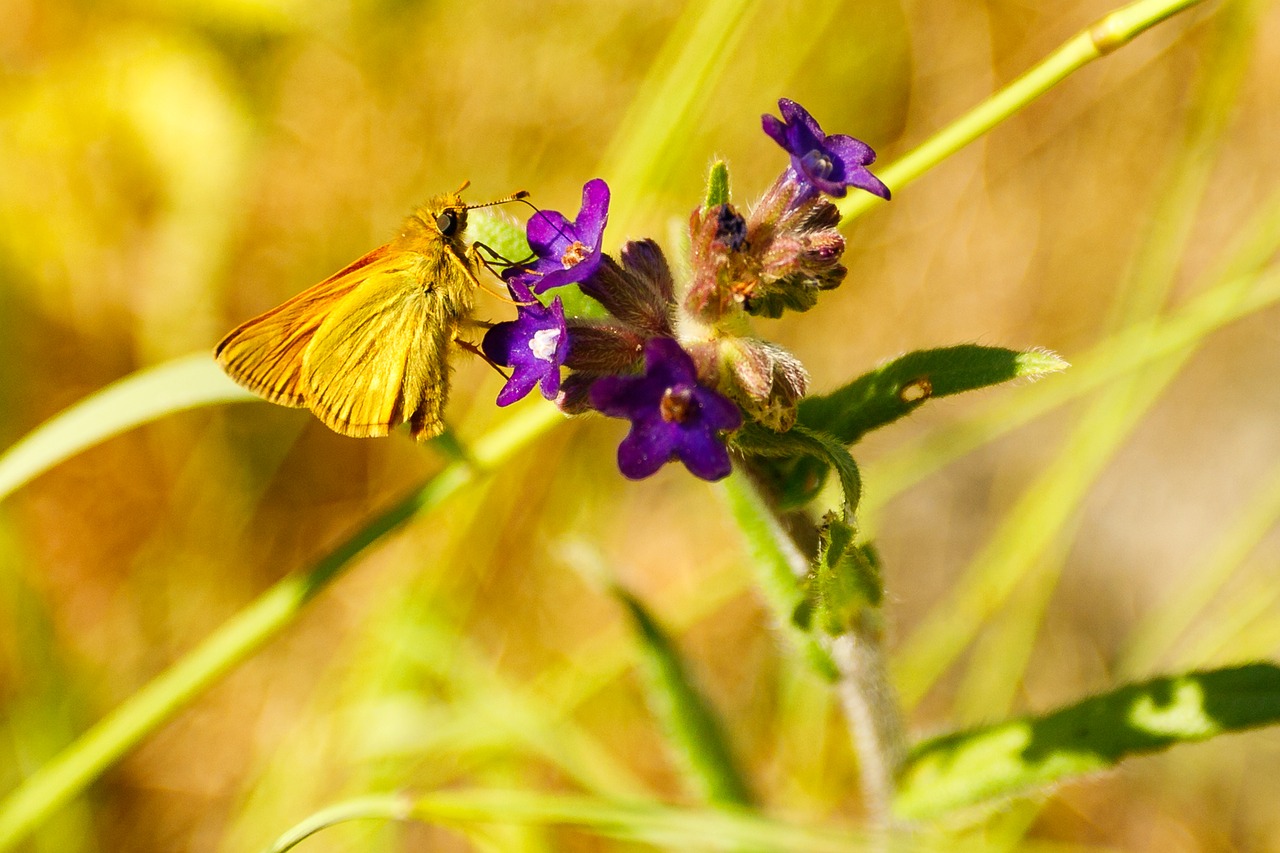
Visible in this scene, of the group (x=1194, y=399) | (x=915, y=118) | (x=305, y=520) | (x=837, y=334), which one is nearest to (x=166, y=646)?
(x=305, y=520)

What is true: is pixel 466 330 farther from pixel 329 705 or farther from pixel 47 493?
pixel 47 493

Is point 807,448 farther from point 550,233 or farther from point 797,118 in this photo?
point 550,233

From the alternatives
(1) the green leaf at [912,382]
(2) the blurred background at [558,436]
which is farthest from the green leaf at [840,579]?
(2) the blurred background at [558,436]

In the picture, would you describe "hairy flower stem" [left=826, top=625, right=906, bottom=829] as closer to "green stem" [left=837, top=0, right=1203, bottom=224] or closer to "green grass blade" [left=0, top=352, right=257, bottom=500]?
"green stem" [left=837, top=0, right=1203, bottom=224]

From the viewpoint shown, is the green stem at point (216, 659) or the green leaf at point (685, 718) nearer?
the green stem at point (216, 659)

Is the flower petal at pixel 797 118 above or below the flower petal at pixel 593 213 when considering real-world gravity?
below

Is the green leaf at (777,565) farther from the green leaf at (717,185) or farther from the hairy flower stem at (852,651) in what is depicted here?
the green leaf at (717,185)

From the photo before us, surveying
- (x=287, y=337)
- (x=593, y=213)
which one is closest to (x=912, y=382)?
(x=593, y=213)
